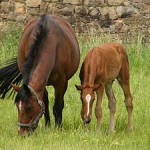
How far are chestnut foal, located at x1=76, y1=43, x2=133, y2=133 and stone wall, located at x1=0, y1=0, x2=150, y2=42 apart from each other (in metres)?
8.20

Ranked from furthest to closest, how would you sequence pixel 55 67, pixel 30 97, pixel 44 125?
pixel 44 125
pixel 55 67
pixel 30 97

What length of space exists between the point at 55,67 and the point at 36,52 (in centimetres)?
45

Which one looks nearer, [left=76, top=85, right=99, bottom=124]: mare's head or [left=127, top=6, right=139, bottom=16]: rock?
[left=76, top=85, right=99, bottom=124]: mare's head

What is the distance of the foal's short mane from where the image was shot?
7.88 meters

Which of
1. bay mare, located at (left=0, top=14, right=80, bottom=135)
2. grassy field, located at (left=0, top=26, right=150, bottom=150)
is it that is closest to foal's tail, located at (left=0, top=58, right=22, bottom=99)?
bay mare, located at (left=0, top=14, right=80, bottom=135)

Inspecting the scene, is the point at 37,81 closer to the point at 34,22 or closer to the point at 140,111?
the point at 34,22

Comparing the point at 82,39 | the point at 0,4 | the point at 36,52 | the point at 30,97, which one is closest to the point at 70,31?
the point at 36,52

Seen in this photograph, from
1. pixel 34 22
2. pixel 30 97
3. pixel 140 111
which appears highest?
pixel 34 22

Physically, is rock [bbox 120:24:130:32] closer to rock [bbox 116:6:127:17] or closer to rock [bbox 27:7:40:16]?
rock [bbox 116:6:127:17]

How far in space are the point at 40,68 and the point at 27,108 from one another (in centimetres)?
63

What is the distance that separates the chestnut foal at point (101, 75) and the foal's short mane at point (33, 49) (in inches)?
26.8

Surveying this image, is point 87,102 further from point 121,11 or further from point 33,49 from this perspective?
point 121,11

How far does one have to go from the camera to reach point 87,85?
8234mm

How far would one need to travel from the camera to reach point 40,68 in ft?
27.0
